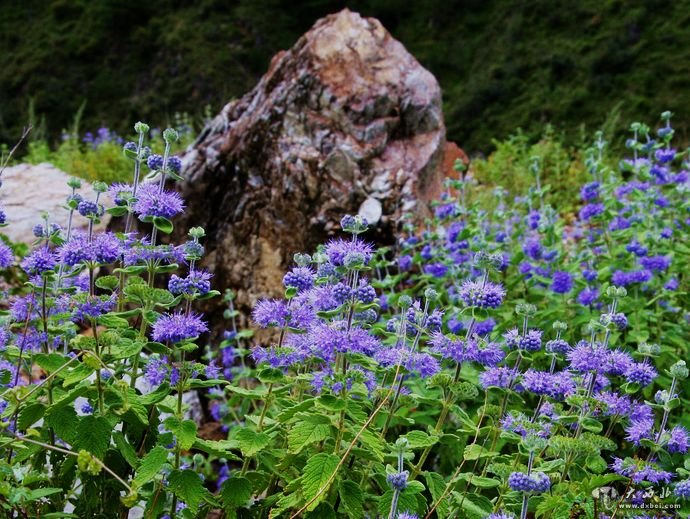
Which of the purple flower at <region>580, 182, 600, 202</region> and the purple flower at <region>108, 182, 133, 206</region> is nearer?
the purple flower at <region>108, 182, 133, 206</region>

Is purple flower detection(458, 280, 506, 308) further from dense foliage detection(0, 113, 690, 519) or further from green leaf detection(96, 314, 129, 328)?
green leaf detection(96, 314, 129, 328)

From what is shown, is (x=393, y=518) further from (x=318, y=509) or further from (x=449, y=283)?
(x=449, y=283)

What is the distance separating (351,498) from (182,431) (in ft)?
1.50

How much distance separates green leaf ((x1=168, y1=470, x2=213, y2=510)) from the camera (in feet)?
6.15

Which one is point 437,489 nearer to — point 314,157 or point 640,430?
point 640,430

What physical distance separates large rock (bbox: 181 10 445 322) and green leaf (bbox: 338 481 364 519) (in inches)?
105

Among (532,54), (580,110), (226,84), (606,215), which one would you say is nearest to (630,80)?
(580,110)

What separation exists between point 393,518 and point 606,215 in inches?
88.7

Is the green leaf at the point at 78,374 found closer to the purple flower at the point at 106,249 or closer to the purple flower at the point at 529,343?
the purple flower at the point at 106,249

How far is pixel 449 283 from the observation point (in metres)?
4.01

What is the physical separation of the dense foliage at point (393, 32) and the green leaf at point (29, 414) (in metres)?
9.93

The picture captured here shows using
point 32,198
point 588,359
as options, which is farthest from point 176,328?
point 32,198

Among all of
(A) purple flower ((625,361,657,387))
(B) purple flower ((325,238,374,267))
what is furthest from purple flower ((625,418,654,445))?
(B) purple flower ((325,238,374,267))

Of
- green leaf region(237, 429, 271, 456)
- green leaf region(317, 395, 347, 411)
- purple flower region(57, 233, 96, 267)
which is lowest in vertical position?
green leaf region(237, 429, 271, 456)
